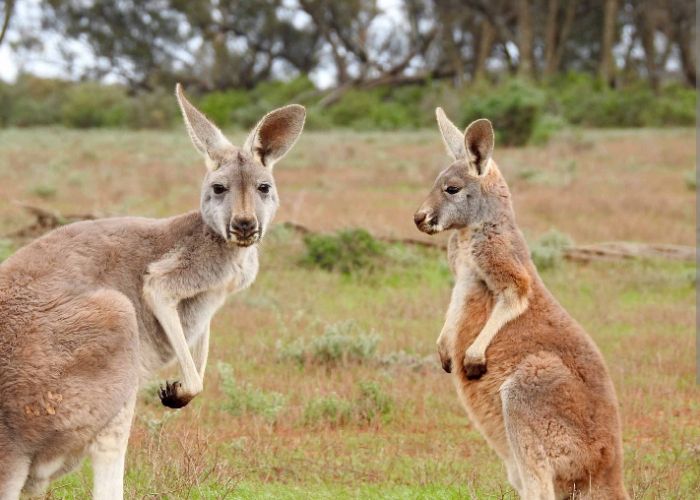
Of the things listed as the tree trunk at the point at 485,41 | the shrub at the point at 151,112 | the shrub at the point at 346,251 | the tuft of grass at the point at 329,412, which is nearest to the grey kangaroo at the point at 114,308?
the tuft of grass at the point at 329,412

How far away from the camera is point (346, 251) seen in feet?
33.3

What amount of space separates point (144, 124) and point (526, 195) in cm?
2253

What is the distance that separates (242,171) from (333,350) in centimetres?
326

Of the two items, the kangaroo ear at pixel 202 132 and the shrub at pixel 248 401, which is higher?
the kangaroo ear at pixel 202 132

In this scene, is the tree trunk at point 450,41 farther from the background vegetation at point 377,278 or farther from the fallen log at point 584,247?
the fallen log at point 584,247

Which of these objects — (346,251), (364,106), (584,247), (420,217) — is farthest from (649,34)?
(420,217)

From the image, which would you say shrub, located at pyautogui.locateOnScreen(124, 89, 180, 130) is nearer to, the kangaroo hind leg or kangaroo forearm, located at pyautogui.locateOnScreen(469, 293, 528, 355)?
kangaroo forearm, located at pyautogui.locateOnScreen(469, 293, 528, 355)

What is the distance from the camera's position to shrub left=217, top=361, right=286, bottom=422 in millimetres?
5777

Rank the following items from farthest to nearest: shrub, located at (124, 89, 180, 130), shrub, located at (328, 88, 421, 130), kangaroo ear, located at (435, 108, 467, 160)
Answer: shrub, located at (328, 88, 421, 130) → shrub, located at (124, 89, 180, 130) → kangaroo ear, located at (435, 108, 467, 160)

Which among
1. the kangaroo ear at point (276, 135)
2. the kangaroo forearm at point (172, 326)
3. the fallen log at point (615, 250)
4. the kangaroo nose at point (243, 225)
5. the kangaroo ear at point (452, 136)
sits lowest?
the fallen log at point (615, 250)

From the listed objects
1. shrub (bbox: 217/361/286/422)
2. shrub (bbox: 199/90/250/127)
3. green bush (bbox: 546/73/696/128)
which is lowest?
green bush (bbox: 546/73/696/128)

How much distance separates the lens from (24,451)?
329cm

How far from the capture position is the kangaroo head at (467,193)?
14.6ft

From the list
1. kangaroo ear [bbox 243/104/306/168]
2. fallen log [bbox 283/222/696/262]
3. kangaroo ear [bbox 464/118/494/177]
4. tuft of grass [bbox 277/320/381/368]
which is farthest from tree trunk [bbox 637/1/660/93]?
kangaroo ear [bbox 243/104/306/168]
